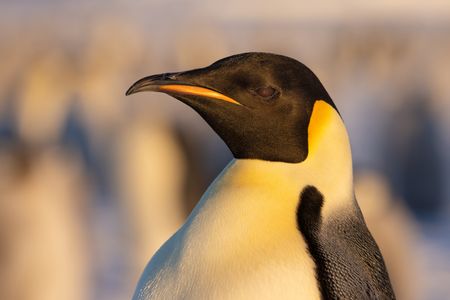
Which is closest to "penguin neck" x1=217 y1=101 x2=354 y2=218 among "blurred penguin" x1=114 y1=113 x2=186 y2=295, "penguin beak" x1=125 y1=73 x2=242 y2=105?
"penguin beak" x1=125 y1=73 x2=242 y2=105

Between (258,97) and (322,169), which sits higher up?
(258,97)

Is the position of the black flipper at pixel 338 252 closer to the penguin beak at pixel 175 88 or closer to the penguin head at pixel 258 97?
the penguin head at pixel 258 97

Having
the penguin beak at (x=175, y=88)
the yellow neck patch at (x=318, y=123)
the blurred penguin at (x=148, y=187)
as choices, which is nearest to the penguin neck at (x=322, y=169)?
the yellow neck patch at (x=318, y=123)

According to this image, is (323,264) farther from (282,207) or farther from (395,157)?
(395,157)

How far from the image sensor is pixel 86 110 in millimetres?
13719

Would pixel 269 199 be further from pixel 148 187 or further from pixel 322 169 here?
pixel 148 187

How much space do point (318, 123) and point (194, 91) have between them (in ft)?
0.84

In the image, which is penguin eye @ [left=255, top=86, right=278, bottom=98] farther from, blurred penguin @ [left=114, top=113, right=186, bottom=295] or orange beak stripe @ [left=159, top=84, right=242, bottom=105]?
blurred penguin @ [left=114, top=113, right=186, bottom=295]

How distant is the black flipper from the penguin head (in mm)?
111

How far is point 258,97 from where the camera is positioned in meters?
1.94

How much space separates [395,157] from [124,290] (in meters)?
5.79

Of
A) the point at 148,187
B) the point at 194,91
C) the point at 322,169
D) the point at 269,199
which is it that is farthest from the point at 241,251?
the point at 148,187

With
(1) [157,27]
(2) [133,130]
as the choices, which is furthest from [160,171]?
(1) [157,27]

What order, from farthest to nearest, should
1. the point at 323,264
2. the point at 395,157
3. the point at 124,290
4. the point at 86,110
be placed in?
the point at 86,110, the point at 395,157, the point at 124,290, the point at 323,264
